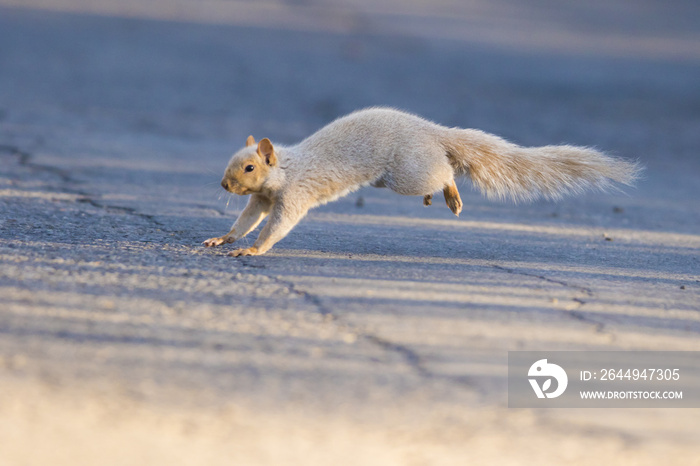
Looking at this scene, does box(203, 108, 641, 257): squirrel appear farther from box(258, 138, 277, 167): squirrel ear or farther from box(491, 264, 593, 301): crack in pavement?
box(491, 264, 593, 301): crack in pavement

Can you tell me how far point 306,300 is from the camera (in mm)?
3658

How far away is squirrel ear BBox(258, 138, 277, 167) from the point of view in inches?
184

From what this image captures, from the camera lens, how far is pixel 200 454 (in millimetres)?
2336

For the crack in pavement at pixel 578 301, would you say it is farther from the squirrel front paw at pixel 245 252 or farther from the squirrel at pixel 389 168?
the squirrel front paw at pixel 245 252

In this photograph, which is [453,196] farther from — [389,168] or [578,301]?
[578,301]

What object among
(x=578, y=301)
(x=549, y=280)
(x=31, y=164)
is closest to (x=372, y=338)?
(x=578, y=301)

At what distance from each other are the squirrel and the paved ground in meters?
0.32

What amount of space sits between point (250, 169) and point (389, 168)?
821 mm

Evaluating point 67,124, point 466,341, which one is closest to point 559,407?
point 466,341

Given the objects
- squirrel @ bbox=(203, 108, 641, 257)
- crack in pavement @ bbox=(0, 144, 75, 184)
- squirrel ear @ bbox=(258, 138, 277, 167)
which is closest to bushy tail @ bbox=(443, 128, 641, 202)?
squirrel @ bbox=(203, 108, 641, 257)

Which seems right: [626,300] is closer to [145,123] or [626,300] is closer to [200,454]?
[200,454]

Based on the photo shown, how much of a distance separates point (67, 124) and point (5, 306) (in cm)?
695

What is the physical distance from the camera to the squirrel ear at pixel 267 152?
4.68 m

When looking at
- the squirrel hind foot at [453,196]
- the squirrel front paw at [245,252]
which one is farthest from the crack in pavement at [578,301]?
the squirrel front paw at [245,252]
